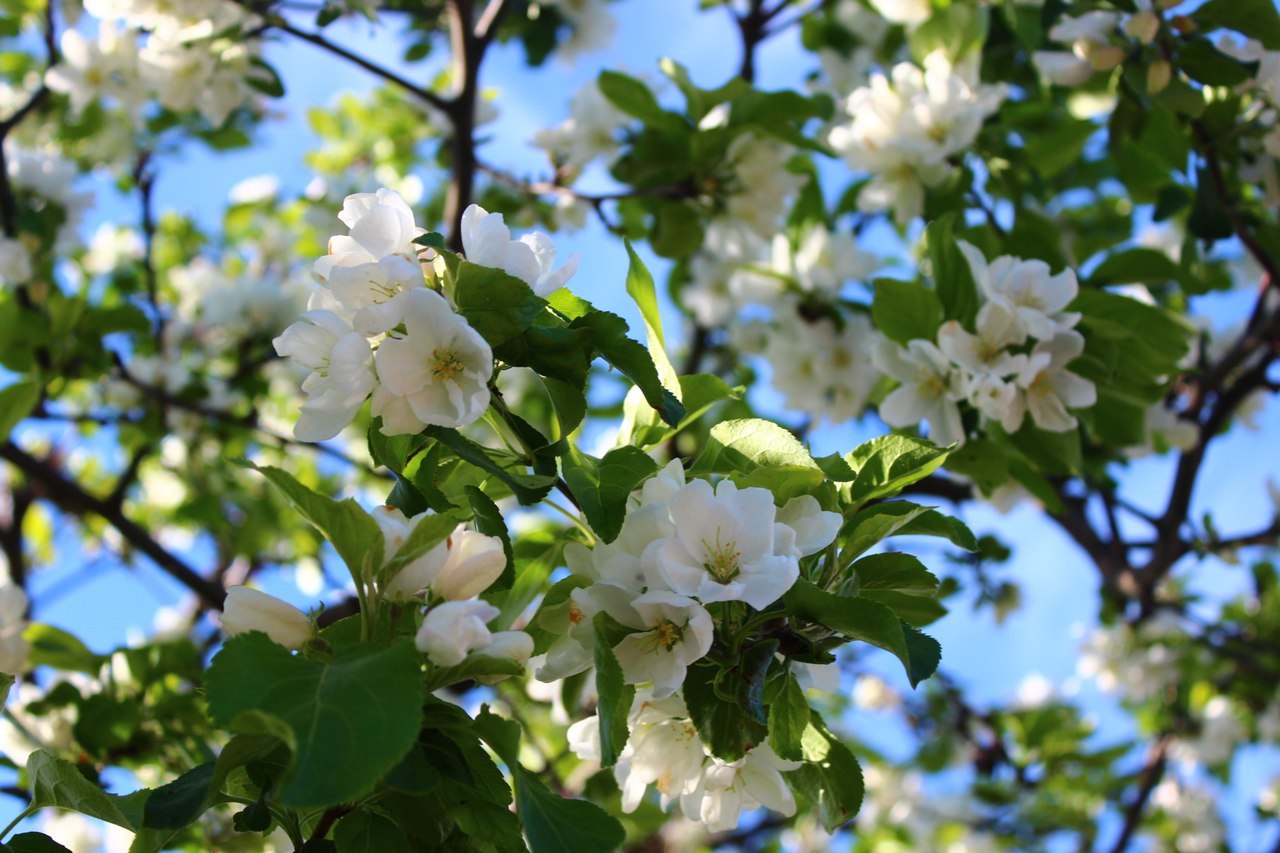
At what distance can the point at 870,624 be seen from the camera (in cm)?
108

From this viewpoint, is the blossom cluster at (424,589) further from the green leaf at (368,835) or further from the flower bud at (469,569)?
the green leaf at (368,835)

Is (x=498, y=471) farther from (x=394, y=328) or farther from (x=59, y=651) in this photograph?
(x=59, y=651)

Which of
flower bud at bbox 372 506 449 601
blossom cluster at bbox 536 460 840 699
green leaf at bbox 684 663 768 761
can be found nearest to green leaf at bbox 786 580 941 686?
blossom cluster at bbox 536 460 840 699

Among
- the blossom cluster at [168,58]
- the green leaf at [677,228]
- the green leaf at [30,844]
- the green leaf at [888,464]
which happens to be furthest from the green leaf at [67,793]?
the blossom cluster at [168,58]

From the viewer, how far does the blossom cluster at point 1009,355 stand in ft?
5.81

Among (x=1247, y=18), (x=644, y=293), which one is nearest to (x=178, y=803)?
(x=644, y=293)

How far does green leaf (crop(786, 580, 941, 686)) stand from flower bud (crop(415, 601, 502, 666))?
0.31 meters

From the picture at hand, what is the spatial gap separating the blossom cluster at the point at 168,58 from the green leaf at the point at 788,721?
2.14m

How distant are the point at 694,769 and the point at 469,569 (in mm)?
409

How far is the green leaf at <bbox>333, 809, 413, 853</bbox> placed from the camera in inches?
42.6

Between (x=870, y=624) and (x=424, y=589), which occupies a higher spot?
(x=870, y=624)

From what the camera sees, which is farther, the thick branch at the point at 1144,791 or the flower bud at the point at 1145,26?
the thick branch at the point at 1144,791

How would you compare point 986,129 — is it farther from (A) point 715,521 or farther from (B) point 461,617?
(B) point 461,617

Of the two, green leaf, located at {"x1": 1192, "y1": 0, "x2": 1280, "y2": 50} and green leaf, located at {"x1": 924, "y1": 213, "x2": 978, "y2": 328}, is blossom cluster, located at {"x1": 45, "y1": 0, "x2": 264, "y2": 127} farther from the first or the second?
green leaf, located at {"x1": 1192, "y1": 0, "x2": 1280, "y2": 50}
